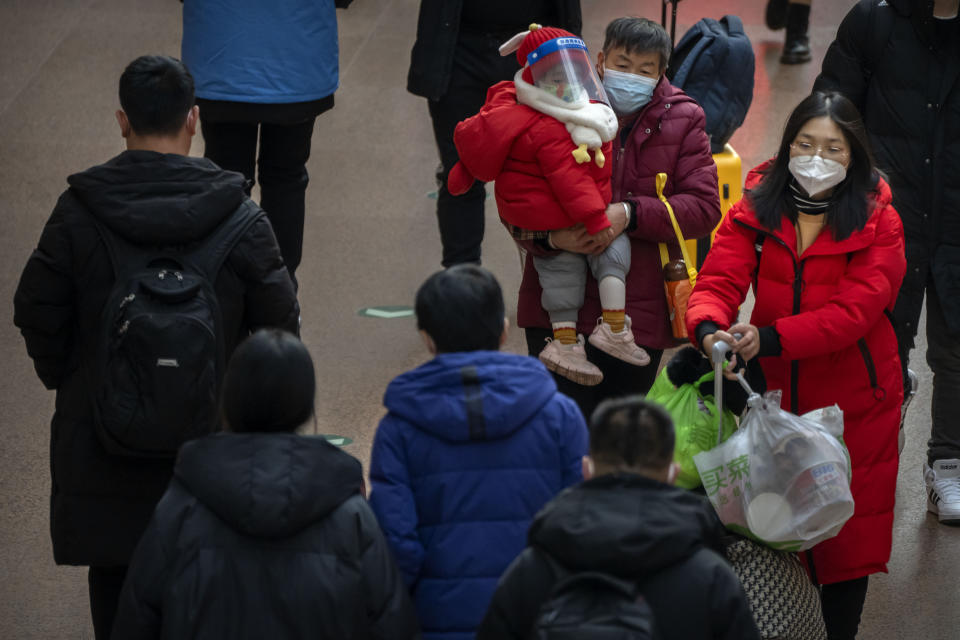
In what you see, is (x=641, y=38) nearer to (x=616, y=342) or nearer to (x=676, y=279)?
(x=676, y=279)

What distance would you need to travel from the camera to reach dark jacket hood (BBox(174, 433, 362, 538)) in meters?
2.63

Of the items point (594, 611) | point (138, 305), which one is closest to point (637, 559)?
point (594, 611)

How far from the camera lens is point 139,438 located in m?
3.37

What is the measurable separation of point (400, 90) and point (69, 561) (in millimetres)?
5944

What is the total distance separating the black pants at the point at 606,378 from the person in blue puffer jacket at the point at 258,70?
1468mm

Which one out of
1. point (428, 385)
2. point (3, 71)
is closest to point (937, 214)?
point (428, 385)

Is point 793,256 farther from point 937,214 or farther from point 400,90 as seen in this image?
point 400,90

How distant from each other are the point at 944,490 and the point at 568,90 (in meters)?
2.13

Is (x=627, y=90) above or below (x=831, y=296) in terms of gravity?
above

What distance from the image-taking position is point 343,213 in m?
7.45

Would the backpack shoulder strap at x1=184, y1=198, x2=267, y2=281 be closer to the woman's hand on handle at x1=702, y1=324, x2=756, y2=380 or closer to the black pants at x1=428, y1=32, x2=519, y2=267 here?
the woman's hand on handle at x1=702, y1=324, x2=756, y2=380

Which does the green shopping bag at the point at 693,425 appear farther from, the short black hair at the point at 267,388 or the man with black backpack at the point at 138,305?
the short black hair at the point at 267,388

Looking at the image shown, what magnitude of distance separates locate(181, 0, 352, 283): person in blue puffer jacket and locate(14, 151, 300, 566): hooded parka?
1653 millimetres

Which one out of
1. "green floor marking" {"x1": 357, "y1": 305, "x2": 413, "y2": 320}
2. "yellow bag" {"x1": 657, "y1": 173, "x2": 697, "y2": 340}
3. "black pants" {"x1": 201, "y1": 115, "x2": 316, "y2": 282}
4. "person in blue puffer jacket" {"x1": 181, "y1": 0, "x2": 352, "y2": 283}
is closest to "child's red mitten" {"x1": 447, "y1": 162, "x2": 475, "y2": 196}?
"yellow bag" {"x1": 657, "y1": 173, "x2": 697, "y2": 340}
